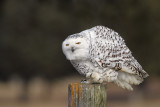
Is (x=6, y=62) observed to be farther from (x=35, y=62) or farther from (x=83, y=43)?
(x=83, y=43)

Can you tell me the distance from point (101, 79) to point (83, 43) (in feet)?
1.76

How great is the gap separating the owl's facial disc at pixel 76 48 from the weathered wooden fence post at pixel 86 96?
2.73 feet

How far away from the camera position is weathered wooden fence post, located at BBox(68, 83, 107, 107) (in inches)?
170

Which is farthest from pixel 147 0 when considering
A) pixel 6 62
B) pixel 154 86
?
pixel 154 86

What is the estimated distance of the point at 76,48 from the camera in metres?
5.17

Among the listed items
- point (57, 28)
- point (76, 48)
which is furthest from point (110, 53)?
point (57, 28)

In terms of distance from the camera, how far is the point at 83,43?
522 cm

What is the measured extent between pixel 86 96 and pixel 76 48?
1.00 m

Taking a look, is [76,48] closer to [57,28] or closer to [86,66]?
[86,66]

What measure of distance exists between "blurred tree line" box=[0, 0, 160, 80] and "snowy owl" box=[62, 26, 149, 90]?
6124mm

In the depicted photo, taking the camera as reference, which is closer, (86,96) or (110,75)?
(86,96)

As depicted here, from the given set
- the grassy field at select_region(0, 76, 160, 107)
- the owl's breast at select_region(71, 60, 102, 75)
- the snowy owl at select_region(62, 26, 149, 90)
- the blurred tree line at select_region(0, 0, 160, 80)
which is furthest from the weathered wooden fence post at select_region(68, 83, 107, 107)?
the grassy field at select_region(0, 76, 160, 107)

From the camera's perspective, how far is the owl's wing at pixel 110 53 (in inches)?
210

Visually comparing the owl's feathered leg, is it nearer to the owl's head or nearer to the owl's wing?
the owl's wing
